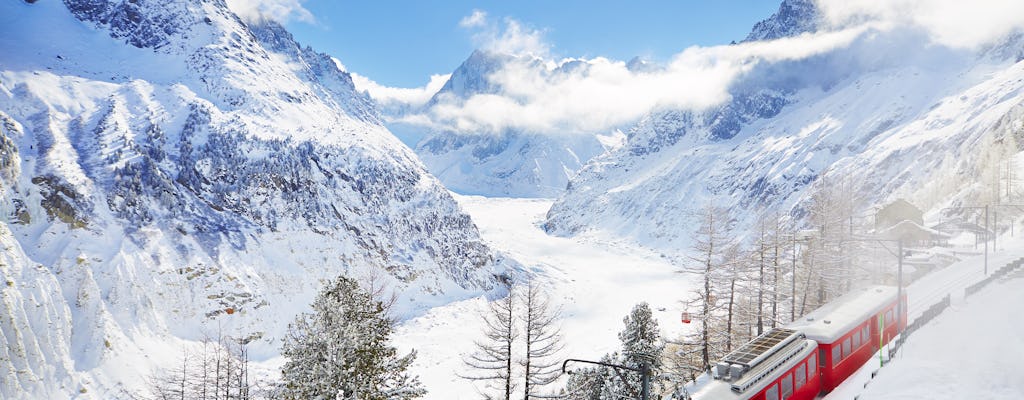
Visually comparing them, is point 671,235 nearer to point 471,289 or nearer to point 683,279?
point 683,279

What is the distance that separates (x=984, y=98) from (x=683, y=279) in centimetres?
9281

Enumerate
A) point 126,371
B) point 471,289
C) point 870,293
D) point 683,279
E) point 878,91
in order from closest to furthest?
point 870,293 < point 126,371 < point 471,289 < point 683,279 < point 878,91

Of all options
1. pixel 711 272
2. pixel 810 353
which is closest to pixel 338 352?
pixel 810 353

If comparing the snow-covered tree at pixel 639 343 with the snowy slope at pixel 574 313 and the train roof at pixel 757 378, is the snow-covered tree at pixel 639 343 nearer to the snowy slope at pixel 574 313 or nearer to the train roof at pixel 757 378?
the train roof at pixel 757 378

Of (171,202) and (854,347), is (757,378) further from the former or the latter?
(171,202)

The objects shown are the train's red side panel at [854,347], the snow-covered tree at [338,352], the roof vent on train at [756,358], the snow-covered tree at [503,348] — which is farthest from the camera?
the snow-covered tree at [503,348]

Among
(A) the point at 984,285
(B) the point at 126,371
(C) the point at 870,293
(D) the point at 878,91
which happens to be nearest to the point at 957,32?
(D) the point at 878,91

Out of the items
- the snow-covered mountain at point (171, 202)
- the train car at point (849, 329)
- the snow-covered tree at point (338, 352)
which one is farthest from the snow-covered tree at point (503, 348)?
the snow-covered mountain at point (171, 202)

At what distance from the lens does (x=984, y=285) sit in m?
33.0

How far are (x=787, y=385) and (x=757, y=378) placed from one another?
239cm

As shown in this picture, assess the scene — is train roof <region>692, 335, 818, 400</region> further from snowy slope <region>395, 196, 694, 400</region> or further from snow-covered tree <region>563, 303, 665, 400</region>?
snowy slope <region>395, 196, 694, 400</region>

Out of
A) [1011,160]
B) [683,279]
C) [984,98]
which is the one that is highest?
[984,98]

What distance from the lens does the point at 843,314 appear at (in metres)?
22.3

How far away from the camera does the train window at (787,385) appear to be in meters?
17.5
